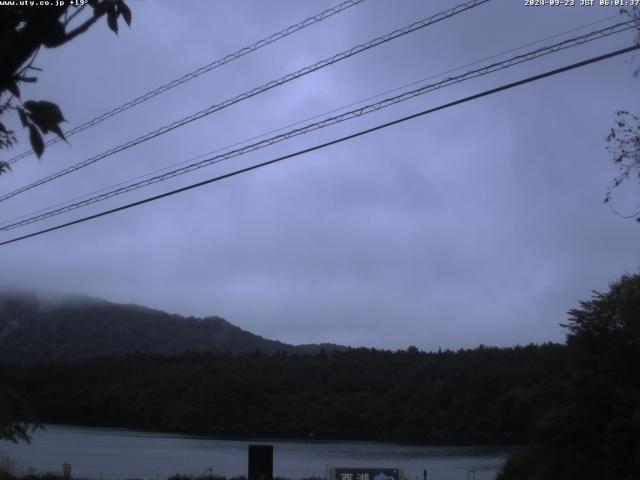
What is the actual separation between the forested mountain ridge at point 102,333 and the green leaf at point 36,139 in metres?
57.6

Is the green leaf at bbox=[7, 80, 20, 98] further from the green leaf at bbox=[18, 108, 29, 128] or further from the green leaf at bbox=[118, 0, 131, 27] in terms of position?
the green leaf at bbox=[118, 0, 131, 27]

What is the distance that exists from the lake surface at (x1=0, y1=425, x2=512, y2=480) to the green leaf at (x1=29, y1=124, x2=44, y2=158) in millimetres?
30610

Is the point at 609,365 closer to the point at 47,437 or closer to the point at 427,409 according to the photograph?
the point at 427,409

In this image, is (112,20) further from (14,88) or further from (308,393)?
(308,393)

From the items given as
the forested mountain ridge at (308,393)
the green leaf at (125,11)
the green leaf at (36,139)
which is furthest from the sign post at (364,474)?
the forested mountain ridge at (308,393)

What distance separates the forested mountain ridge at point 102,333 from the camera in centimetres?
6631

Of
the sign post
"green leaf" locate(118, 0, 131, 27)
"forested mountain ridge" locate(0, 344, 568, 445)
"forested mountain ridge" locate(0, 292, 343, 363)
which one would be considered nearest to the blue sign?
the sign post

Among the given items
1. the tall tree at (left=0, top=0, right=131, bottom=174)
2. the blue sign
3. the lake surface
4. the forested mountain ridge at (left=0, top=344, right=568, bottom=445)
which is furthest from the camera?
the forested mountain ridge at (left=0, top=344, right=568, bottom=445)

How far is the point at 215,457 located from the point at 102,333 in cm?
4182

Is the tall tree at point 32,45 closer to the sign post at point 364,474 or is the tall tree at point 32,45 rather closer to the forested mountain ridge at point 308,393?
the sign post at point 364,474

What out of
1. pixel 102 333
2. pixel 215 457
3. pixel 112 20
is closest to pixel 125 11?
pixel 112 20

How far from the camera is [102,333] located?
3250 inches

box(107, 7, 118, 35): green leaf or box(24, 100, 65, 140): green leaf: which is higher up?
box(107, 7, 118, 35): green leaf

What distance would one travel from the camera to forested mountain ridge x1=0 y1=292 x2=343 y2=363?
→ 66.3 m
